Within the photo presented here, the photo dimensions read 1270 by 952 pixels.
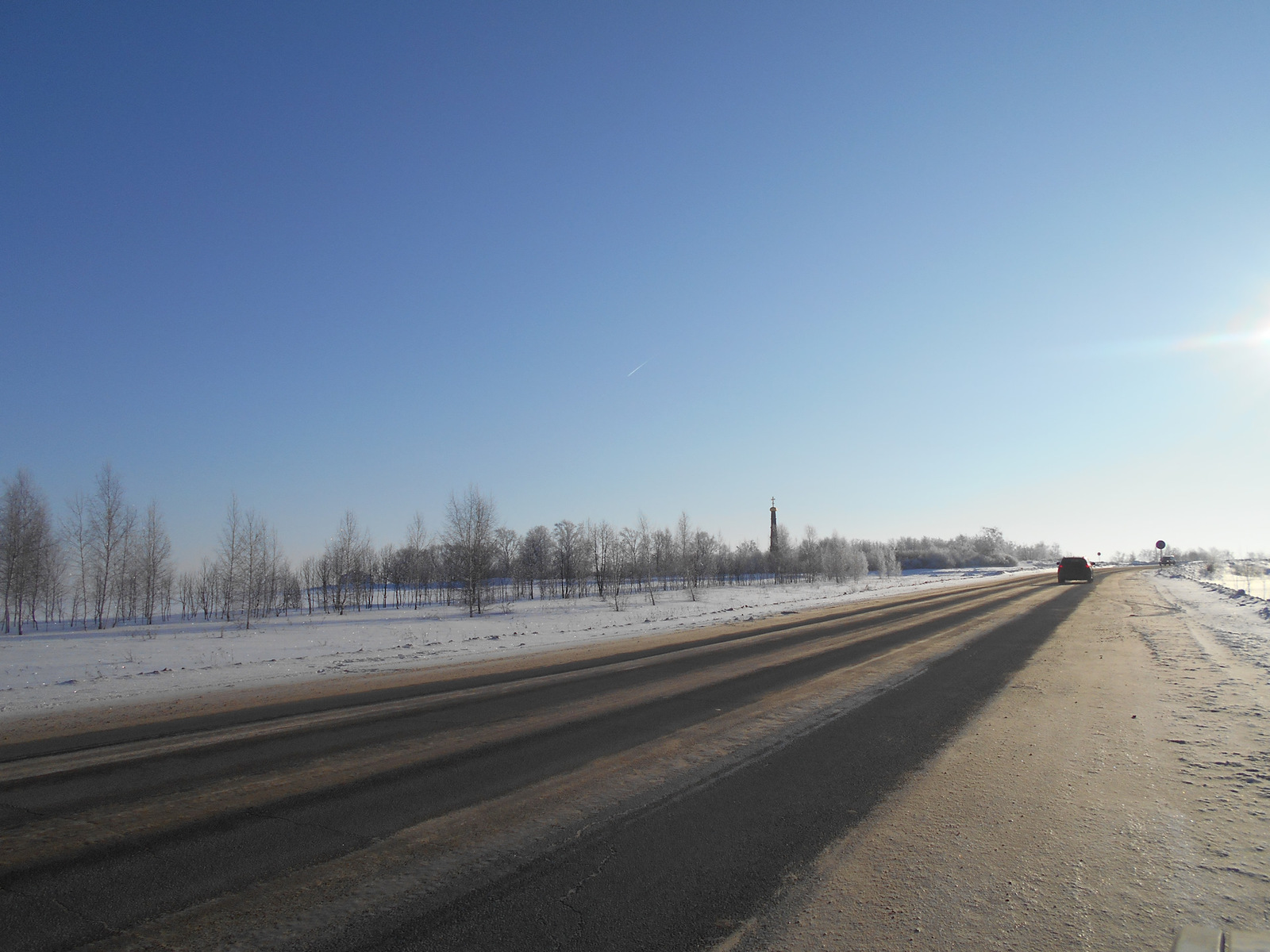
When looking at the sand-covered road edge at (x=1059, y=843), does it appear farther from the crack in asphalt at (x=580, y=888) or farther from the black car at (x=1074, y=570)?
the black car at (x=1074, y=570)

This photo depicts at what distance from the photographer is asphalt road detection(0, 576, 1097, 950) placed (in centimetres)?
328

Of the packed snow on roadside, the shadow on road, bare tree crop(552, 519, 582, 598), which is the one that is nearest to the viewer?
the shadow on road

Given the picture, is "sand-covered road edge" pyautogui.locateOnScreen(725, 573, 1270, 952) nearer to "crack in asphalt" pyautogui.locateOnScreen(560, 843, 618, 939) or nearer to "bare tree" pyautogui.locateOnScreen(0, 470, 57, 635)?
"crack in asphalt" pyautogui.locateOnScreen(560, 843, 618, 939)

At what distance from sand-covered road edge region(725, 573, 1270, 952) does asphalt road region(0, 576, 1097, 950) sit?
1.05 ft

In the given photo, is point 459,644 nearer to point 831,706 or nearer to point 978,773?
point 831,706

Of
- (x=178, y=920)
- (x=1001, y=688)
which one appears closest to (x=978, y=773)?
(x=1001, y=688)

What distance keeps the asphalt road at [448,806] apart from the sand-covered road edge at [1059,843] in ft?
1.05

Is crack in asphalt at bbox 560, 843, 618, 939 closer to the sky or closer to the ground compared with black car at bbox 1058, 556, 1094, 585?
closer to the sky

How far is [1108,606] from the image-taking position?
2495 centimetres

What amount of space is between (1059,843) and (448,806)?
172 inches

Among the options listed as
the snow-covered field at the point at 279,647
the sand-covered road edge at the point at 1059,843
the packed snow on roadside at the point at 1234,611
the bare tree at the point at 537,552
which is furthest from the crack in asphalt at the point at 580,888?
the bare tree at the point at 537,552

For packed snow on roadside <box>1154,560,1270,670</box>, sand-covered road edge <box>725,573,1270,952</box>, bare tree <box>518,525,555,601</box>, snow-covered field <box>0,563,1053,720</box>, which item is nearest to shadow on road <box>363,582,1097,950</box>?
sand-covered road edge <box>725,573,1270,952</box>

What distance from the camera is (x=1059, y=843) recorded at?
14.1ft

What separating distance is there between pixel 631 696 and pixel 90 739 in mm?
6549
